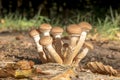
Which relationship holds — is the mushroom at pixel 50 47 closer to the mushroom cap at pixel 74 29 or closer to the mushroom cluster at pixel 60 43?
the mushroom cluster at pixel 60 43

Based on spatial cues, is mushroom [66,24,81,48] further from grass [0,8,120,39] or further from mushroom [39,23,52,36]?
grass [0,8,120,39]

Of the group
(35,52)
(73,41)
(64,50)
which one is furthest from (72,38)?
(35,52)

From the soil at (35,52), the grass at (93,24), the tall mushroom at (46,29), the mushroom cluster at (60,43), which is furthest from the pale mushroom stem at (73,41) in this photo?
the grass at (93,24)

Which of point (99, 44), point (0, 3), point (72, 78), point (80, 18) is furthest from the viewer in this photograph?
point (0, 3)

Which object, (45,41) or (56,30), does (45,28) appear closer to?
(56,30)

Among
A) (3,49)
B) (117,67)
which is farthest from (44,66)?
(3,49)

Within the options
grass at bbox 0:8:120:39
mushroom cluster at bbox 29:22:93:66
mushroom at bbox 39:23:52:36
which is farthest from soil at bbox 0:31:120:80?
grass at bbox 0:8:120:39

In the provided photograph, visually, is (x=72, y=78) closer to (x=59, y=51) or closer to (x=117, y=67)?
(x=59, y=51)
